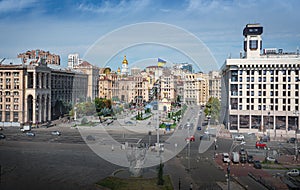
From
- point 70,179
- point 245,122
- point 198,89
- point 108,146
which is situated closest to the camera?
point 70,179

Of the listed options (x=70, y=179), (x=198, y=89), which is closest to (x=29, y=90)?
(x=70, y=179)

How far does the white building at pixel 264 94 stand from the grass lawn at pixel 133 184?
687 inches

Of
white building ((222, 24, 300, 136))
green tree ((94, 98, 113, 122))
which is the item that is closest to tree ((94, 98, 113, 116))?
green tree ((94, 98, 113, 122))

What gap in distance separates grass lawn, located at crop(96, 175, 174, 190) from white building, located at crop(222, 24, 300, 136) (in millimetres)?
17461

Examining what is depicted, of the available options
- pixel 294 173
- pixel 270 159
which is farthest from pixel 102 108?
pixel 294 173

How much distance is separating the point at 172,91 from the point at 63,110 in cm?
1756

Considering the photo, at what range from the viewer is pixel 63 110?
3981 cm

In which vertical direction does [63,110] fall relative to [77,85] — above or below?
below

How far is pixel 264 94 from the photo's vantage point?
28438 mm

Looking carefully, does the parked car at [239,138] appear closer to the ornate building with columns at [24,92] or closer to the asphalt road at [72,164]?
the asphalt road at [72,164]

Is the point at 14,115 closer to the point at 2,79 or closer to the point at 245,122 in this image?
the point at 2,79

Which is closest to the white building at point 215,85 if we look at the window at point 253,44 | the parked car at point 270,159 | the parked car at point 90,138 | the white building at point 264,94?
the window at point 253,44

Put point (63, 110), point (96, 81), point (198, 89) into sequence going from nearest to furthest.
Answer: point (63, 110)
point (96, 81)
point (198, 89)

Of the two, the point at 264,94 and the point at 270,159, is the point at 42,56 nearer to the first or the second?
the point at 264,94
